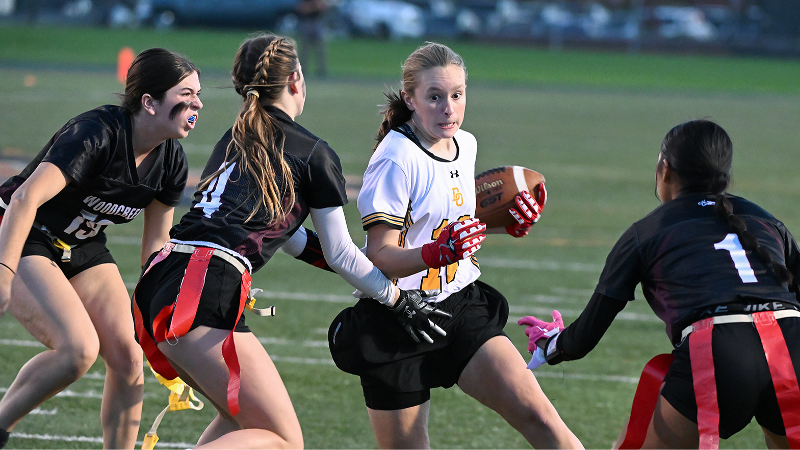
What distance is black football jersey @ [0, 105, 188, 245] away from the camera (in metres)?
3.92

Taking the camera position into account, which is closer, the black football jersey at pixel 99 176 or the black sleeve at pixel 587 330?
the black sleeve at pixel 587 330

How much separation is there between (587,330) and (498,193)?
1004mm

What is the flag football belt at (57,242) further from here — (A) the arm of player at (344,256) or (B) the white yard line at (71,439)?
(A) the arm of player at (344,256)

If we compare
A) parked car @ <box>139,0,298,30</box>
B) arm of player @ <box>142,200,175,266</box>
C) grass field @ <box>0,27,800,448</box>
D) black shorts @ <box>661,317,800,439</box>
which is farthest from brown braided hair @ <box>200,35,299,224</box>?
parked car @ <box>139,0,298,30</box>

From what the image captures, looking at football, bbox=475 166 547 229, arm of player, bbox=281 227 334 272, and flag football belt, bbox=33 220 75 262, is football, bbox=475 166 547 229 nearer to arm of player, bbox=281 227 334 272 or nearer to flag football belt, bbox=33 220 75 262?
arm of player, bbox=281 227 334 272

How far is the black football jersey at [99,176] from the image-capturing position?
12.9 feet

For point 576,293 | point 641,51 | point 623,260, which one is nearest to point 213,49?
point 641,51

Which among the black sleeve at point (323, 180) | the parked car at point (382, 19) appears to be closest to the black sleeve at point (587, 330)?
the black sleeve at point (323, 180)

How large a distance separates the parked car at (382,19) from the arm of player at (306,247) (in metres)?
34.9

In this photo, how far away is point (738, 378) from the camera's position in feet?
10.7

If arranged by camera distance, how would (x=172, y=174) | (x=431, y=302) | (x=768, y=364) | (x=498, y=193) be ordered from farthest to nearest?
(x=498, y=193) → (x=172, y=174) → (x=431, y=302) → (x=768, y=364)

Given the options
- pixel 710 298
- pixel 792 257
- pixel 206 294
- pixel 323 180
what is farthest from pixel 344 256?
pixel 792 257

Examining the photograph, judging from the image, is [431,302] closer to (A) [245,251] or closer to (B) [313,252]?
(B) [313,252]

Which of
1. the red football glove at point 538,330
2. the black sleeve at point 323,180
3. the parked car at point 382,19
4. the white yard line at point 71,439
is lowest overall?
the parked car at point 382,19
